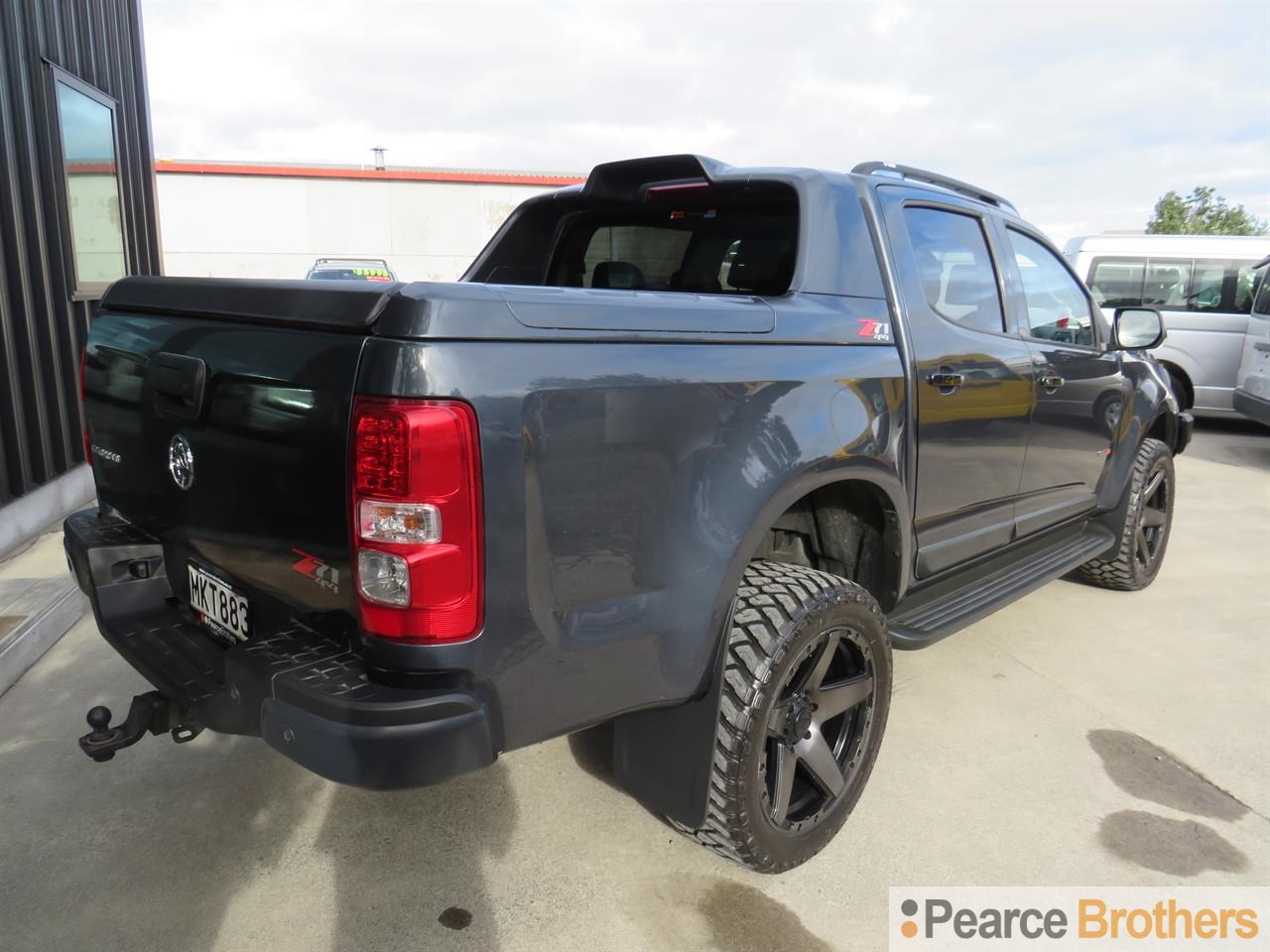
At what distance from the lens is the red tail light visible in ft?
5.24

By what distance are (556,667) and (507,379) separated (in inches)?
23.5

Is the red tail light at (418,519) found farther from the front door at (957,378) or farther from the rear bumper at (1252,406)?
the rear bumper at (1252,406)

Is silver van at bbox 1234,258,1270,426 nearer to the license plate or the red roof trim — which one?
the license plate

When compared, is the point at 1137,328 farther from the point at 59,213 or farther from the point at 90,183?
the point at 90,183

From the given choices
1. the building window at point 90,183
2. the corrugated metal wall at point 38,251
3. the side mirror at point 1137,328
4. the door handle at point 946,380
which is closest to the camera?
the door handle at point 946,380

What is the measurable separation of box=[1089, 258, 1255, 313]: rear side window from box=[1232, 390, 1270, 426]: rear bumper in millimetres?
1476

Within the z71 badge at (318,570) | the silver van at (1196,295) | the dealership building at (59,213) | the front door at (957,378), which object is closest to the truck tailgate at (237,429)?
the z71 badge at (318,570)

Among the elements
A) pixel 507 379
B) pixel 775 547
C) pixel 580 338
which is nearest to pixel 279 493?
pixel 507 379

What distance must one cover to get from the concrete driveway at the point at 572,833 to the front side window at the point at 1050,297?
1.47m

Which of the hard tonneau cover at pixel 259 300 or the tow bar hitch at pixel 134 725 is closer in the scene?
the hard tonneau cover at pixel 259 300

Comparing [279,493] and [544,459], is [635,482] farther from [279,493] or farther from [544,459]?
[279,493]

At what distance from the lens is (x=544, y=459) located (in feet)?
5.60

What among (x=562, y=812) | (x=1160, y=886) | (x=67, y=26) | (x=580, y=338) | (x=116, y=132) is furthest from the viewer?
(x=116, y=132)

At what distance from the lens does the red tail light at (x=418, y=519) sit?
1.60 m
